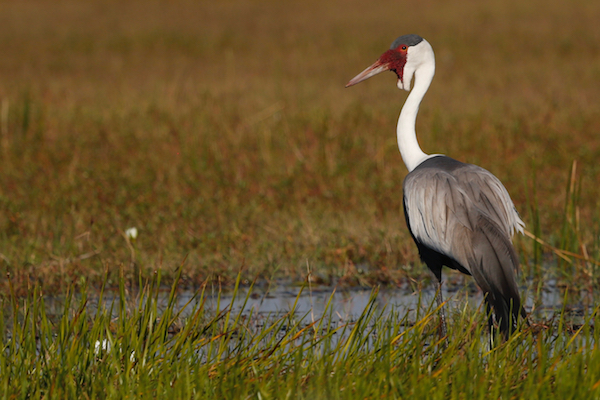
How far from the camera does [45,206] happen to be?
720 cm

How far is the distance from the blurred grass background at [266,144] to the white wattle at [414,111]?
2.62 ft

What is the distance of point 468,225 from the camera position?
3.72m

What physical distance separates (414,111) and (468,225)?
0.98 metres

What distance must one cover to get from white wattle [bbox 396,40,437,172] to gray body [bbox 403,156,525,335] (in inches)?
10.9

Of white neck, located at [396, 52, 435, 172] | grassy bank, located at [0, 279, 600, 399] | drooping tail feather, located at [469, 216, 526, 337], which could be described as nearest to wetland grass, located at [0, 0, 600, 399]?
grassy bank, located at [0, 279, 600, 399]

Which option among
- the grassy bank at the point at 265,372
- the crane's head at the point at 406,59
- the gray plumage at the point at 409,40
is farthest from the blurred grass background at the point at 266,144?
the gray plumage at the point at 409,40

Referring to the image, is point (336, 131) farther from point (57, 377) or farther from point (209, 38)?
point (209, 38)

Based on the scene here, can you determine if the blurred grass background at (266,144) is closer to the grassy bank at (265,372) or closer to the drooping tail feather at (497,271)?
the grassy bank at (265,372)

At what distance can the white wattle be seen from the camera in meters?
4.45

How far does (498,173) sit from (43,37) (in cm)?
1237

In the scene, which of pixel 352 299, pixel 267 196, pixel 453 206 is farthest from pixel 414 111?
pixel 267 196

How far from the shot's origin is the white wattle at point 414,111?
175 inches

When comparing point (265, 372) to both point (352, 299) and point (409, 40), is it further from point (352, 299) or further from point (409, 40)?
point (409, 40)

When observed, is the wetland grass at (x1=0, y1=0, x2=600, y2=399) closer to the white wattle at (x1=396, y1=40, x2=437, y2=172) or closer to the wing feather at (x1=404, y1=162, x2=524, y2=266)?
A: the wing feather at (x1=404, y1=162, x2=524, y2=266)
